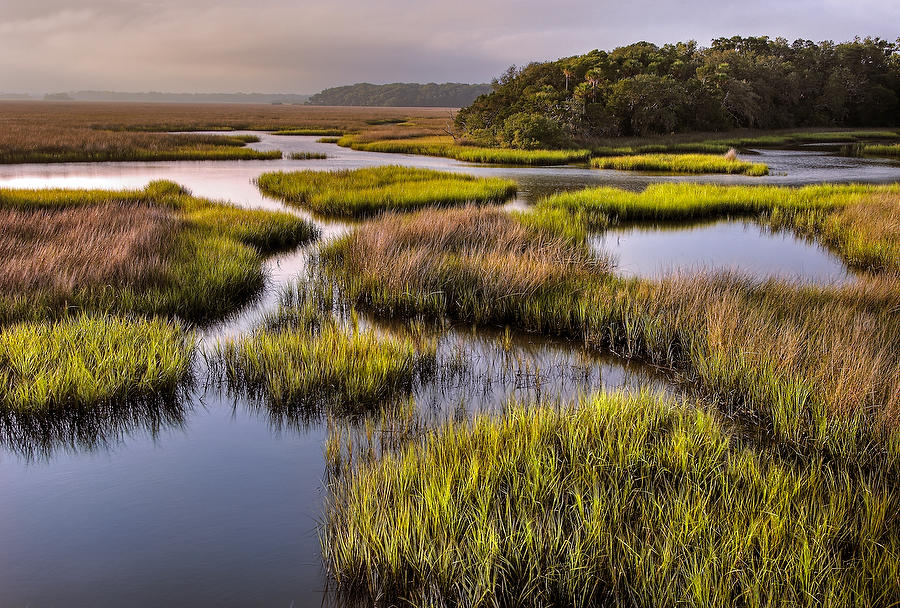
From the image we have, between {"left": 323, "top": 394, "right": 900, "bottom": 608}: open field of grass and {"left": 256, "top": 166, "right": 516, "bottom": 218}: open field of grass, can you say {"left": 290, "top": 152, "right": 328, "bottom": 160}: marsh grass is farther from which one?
{"left": 323, "top": 394, "right": 900, "bottom": 608}: open field of grass

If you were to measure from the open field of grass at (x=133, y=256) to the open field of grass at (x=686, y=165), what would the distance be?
19.0 m

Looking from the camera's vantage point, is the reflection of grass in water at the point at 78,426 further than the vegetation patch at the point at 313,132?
No

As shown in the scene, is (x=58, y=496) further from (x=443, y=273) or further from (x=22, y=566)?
(x=443, y=273)

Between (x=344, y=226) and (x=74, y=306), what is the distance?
27.8 feet

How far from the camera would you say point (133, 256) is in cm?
962

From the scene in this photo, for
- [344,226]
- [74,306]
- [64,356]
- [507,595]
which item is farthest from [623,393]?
[344,226]

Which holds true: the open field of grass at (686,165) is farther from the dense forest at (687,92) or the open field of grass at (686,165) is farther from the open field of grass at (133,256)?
the open field of grass at (133,256)

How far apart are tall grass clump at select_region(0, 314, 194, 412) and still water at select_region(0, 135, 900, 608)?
21cm

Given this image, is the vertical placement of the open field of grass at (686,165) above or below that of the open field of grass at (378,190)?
above

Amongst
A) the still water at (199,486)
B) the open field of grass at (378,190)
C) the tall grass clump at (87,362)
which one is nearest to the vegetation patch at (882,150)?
the open field of grass at (378,190)

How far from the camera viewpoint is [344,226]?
15.8 m

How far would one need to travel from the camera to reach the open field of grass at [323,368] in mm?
6078

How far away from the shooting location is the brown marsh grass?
8.31 meters

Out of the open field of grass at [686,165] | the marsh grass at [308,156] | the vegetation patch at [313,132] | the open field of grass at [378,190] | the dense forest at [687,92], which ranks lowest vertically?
the open field of grass at [378,190]
